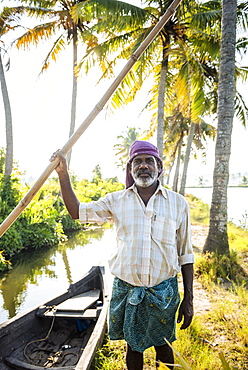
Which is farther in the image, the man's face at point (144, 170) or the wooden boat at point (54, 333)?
the wooden boat at point (54, 333)

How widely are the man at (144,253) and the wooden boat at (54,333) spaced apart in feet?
3.54

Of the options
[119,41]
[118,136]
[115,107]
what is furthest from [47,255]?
[118,136]

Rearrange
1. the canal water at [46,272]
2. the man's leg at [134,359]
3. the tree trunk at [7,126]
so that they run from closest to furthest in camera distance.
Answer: the man's leg at [134,359]
the canal water at [46,272]
the tree trunk at [7,126]

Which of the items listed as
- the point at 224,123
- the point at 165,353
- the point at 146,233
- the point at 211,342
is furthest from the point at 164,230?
the point at 224,123

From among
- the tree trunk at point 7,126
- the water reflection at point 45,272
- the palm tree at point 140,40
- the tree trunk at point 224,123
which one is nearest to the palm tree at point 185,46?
the palm tree at point 140,40

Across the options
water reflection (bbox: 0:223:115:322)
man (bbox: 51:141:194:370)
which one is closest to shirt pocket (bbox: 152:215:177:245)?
man (bbox: 51:141:194:370)

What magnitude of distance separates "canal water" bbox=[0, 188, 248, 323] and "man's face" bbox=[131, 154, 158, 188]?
3221mm

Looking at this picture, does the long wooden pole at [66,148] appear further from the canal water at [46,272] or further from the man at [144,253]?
the canal water at [46,272]

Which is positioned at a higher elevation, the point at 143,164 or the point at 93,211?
the point at 143,164

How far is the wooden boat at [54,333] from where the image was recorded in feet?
10.4

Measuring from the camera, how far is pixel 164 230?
1.91m

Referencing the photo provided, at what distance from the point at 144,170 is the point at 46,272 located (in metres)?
7.21

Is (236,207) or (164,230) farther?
(236,207)

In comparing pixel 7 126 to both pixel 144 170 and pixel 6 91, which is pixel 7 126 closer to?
pixel 6 91
